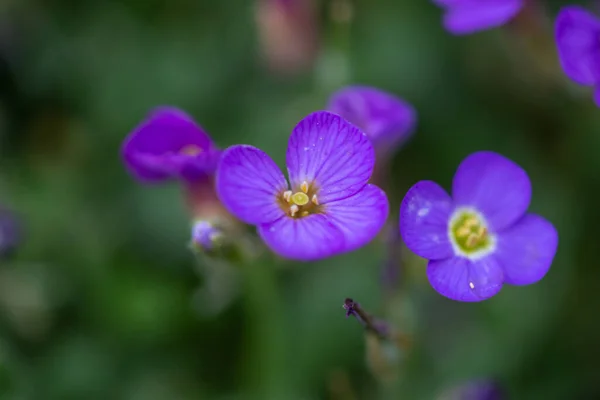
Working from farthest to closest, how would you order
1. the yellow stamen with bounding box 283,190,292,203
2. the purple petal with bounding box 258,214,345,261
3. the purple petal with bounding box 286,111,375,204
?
the yellow stamen with bounding box 283,190,292,203 → the purple petal with bounding box 286,111,375,204 → the purple petal with bounding box 258,214,345,261

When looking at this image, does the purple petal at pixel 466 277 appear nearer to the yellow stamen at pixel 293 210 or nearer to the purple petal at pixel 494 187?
the purple petal at pixel 494 187

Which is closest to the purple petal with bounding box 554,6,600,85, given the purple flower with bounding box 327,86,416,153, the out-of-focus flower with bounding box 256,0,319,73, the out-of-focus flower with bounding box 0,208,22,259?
the purple flower with bounding box 327,86,416,153

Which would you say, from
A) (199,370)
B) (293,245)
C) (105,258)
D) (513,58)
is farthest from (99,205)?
(513,58)

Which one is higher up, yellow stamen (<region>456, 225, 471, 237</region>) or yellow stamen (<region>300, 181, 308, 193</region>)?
yellow stamen (<region>300, 181, 308, 193</region>)

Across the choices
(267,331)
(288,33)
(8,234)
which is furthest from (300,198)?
(288,33)

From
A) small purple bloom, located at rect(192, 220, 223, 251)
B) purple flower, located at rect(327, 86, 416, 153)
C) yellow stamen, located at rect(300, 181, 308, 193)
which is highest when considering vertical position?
purple flower, located at rect(327, 86, 416, 153)

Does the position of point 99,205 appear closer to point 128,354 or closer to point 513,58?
point 128,354

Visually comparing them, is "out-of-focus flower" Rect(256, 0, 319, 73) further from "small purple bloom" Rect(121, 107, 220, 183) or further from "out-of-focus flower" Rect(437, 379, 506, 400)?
"out-of-focus flower" Rect(437, 379, 506, 400)
